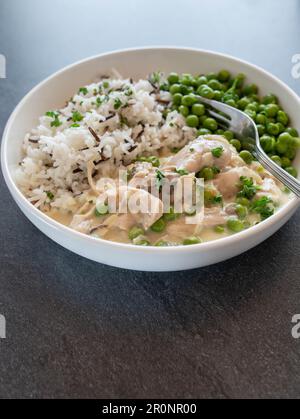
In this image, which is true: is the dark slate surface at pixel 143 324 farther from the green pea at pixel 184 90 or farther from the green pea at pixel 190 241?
the green pea at pixel 184 90

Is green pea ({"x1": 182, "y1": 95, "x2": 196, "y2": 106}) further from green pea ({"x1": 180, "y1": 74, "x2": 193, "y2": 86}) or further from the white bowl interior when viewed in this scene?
the white bowl interior

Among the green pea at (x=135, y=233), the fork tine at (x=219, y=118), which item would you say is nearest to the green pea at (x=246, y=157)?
the fork tine at (x=219, y=118)

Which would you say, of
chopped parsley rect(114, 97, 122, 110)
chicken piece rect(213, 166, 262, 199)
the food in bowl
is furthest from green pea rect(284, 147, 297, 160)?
chopped parsley rect(114, 97, 122, 110)

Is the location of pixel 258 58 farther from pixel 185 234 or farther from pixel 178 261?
pixel 178 261

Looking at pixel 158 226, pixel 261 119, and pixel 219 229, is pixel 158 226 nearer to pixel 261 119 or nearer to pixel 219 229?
pixel 219 229

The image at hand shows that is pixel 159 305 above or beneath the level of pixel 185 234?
beneath

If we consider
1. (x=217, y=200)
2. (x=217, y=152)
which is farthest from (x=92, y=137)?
(x=217, y=200)
